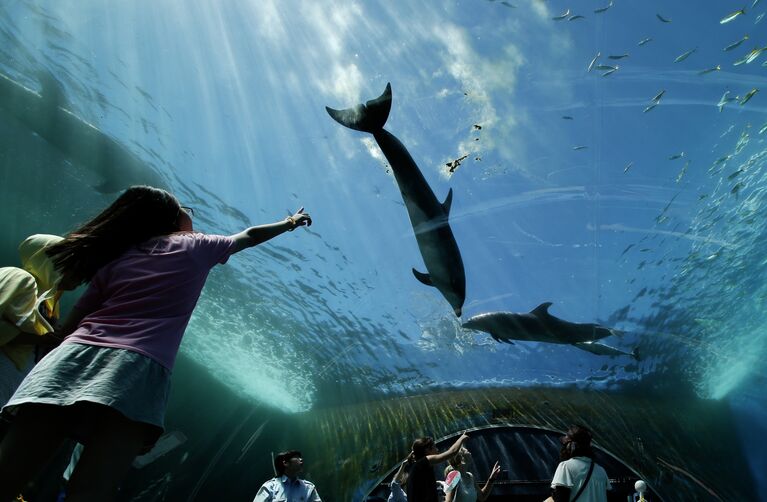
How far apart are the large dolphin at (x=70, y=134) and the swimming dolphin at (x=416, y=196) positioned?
12.6 meters

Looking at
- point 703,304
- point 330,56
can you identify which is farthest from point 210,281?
point 703,304

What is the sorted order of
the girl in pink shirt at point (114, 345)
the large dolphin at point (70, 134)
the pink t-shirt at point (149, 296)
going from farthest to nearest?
the large dolphin at point (70, 134) → the pink t-shirt at point (149, 296) → the girl in pink shirt at point (114, 345)

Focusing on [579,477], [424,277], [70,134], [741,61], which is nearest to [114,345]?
[579,477]

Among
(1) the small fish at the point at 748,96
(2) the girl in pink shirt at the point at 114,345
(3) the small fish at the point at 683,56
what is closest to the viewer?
(2) the girl in pink shirt at the point at 114,345

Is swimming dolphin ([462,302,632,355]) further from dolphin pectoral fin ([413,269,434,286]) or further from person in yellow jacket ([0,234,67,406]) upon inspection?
person in yellow jacket ([0,234,67,406])

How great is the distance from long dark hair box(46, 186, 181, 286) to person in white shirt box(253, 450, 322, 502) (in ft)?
14.4

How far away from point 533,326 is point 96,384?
7967mm

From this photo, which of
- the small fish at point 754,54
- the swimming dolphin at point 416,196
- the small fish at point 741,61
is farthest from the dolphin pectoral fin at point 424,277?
the small fish at point 754,54

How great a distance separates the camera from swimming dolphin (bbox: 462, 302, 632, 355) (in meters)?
7.69

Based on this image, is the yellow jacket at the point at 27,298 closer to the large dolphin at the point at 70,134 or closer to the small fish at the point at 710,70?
the small fish at the point at 710,70

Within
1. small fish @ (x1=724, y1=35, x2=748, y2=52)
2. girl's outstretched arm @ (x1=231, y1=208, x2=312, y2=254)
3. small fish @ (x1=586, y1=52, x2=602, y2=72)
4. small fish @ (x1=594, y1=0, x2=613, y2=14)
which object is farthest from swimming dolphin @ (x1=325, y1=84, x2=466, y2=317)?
small fish @ (x1=724, y1=35, x2=748, y2=52)

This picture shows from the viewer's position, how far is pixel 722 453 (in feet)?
38.2

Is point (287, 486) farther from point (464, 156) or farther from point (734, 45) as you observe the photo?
point (734, 45)

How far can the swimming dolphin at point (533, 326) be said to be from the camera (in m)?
7.69
